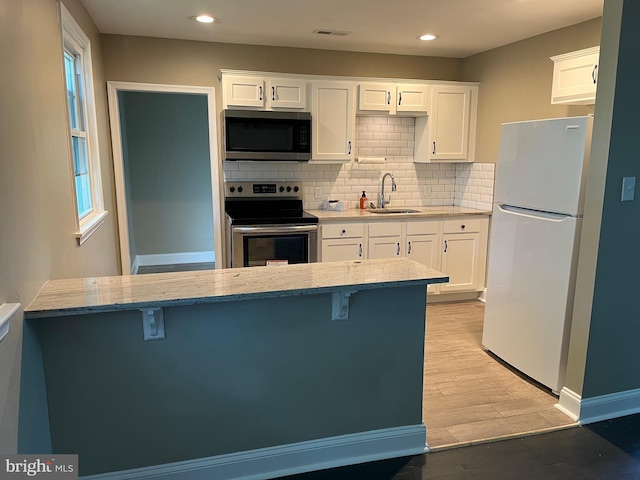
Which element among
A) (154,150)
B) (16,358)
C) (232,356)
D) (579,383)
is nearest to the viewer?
(16,358)

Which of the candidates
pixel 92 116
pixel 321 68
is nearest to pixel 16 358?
pixel 92 116

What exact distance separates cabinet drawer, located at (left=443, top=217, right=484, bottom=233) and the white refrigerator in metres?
1.08

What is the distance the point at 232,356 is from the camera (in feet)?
6.23

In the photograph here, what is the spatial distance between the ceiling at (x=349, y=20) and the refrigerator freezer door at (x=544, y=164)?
0.92m

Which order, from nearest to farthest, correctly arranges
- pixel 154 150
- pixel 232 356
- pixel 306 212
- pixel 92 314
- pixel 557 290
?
1. pixel 92 314
2. pixel 232 356
3. pixel 557 290
4. pixel 306 212
5. pixel 154 150

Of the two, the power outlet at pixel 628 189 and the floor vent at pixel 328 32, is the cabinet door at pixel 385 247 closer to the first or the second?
the floor vent at pixel 328 32

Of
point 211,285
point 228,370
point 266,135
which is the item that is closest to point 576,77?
point 266,135

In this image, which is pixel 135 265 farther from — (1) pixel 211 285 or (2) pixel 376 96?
(1) pixel 211 285

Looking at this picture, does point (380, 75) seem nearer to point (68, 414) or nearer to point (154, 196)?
point (154, 196)

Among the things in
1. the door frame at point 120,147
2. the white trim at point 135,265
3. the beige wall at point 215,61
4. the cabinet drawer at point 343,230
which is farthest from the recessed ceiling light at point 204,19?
the white trim at point 135,265

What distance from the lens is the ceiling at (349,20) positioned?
3008 millimetres

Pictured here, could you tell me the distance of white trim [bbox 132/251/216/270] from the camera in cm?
583

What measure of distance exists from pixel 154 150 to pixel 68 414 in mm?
4444

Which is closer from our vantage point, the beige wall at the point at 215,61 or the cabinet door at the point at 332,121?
the beige wall at the point at 215,61
